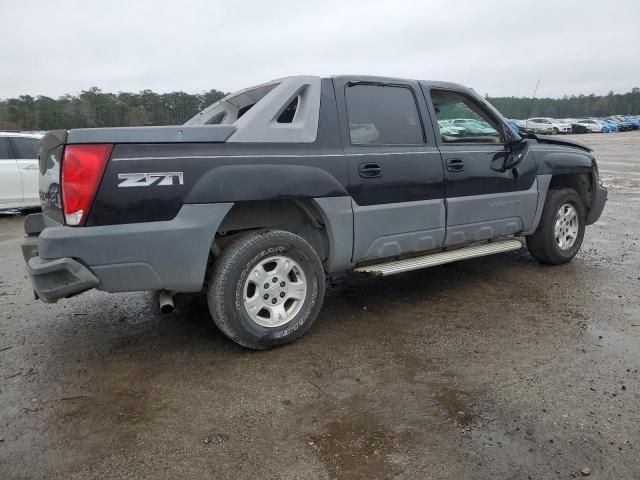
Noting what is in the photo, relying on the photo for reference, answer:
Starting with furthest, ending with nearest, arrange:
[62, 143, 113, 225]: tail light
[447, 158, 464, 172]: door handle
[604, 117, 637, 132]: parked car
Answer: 1. [604, 117, 637, 132]: parked car
2. [447, 158, 464, 172]: door handle
3. [62, 143, 113, 225]: tail light

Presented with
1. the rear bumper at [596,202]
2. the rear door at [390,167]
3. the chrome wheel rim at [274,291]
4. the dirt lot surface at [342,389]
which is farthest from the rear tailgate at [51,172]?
the rear bumper at [596,202]

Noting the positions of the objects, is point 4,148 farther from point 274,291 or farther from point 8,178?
Answer: point 274,291

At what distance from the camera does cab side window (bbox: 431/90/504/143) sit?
169 inches

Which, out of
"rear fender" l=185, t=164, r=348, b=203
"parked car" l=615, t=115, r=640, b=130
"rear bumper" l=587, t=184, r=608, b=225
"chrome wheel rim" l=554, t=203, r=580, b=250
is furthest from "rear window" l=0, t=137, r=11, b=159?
"parked car" l=615, t=115, r=640, b=130

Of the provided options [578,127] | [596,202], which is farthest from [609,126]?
[596,202]

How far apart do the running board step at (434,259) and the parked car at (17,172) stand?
292 inches

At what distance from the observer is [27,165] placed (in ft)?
28.7

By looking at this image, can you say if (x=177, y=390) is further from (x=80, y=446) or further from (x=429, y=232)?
(x=429, y=232)

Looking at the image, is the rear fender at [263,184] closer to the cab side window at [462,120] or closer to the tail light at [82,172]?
the tail light at [82,172]

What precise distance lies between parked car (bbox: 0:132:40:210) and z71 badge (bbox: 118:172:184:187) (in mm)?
7101

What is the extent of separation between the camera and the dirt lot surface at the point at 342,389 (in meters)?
2.26

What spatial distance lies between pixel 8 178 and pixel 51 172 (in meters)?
6.72

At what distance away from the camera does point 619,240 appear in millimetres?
6559

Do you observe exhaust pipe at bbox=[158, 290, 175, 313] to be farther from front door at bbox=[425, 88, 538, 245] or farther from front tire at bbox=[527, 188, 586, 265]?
front tire at bbox=[527, 188, 586, 265]
